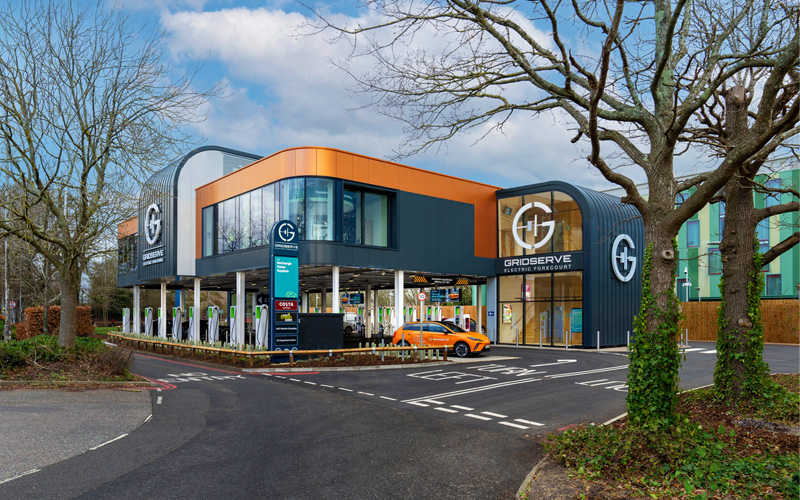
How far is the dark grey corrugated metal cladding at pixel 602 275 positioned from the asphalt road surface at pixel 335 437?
1179 cm

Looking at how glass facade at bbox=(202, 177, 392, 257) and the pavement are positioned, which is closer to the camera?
the pavement

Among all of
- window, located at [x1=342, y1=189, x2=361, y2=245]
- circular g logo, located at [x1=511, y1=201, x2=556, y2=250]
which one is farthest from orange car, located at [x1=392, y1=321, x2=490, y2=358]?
circular g logo, located at [x1=511, y1=201, x2=556, y2=250]

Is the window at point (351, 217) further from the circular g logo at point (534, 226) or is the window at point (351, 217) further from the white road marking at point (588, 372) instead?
the white road marking at point (588, 372)

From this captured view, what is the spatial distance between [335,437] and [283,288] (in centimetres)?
1205

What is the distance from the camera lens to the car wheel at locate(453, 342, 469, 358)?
77.7 ft

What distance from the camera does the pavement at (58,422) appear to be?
7.29 m

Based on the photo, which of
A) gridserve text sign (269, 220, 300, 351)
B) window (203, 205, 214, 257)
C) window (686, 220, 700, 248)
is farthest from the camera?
window (686, 220, 700, 248)

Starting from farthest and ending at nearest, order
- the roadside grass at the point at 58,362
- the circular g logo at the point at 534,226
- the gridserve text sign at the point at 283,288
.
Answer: the circular g logo at the point at 534,226, the gridserve text sign at the point at 283,288, the roadside grass at the point at 58,362

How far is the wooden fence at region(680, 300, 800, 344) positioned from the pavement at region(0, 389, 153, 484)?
30561mm

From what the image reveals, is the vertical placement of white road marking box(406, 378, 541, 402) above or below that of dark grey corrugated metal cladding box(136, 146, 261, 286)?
below

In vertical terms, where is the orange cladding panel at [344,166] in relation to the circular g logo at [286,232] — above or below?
above

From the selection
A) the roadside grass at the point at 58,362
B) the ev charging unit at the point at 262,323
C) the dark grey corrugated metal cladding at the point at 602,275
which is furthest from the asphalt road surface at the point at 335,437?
the dark grey corrugated metal cladding at the point at 602,275

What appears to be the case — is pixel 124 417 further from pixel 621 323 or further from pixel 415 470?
pixel 621 323

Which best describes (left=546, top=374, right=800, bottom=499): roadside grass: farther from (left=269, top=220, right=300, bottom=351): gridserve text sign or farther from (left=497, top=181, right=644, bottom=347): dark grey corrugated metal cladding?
(left=497, top=181, right=644, bottom=347): dark grey corrugated metal cladding
